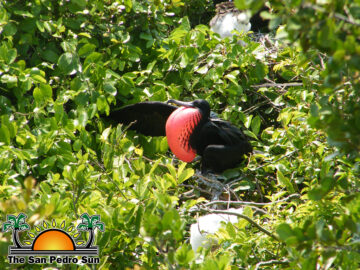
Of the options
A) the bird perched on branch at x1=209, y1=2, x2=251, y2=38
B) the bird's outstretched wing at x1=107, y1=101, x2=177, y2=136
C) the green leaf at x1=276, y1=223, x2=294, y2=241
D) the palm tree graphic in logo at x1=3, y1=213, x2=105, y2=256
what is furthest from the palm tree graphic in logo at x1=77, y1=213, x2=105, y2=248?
the bird perched on branch at x1=209, y1=2, x2=251, y2=38

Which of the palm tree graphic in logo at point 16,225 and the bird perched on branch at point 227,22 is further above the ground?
the palm tree graphic in logo at point 16,225

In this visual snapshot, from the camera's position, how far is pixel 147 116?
5.98ft

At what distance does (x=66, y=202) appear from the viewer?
1.17m

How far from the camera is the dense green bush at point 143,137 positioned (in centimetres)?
113

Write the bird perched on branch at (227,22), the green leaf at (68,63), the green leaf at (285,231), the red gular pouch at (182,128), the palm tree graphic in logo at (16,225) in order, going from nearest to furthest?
the green leaf at (285,231) < the palm tree graphic in logo at (16,225) < the red gular pouch at (182,128) < the green leaf at (68,63) < the bird perched on branch at (227,22)

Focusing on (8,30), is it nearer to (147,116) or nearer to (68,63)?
(68,63)

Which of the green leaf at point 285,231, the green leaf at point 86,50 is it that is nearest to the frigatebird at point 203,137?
the green leaf at point 86,50

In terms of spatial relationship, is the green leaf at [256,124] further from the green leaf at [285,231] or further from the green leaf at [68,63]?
the green leaf at [285,231]

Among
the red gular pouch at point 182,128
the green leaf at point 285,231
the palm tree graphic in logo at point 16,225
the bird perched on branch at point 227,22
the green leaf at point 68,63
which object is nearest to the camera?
the green leaf at point 285,231

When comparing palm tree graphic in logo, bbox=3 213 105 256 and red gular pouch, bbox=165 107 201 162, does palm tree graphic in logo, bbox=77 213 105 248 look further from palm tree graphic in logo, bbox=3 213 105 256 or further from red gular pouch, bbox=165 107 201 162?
red gular pouch, bbox=165 107 201 162

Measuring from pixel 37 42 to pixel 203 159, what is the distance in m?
0.78

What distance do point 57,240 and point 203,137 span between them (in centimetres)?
70

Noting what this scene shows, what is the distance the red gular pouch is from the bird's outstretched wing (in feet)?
0.32

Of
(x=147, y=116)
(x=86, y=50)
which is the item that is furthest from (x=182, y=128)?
(x=86, y=50)
